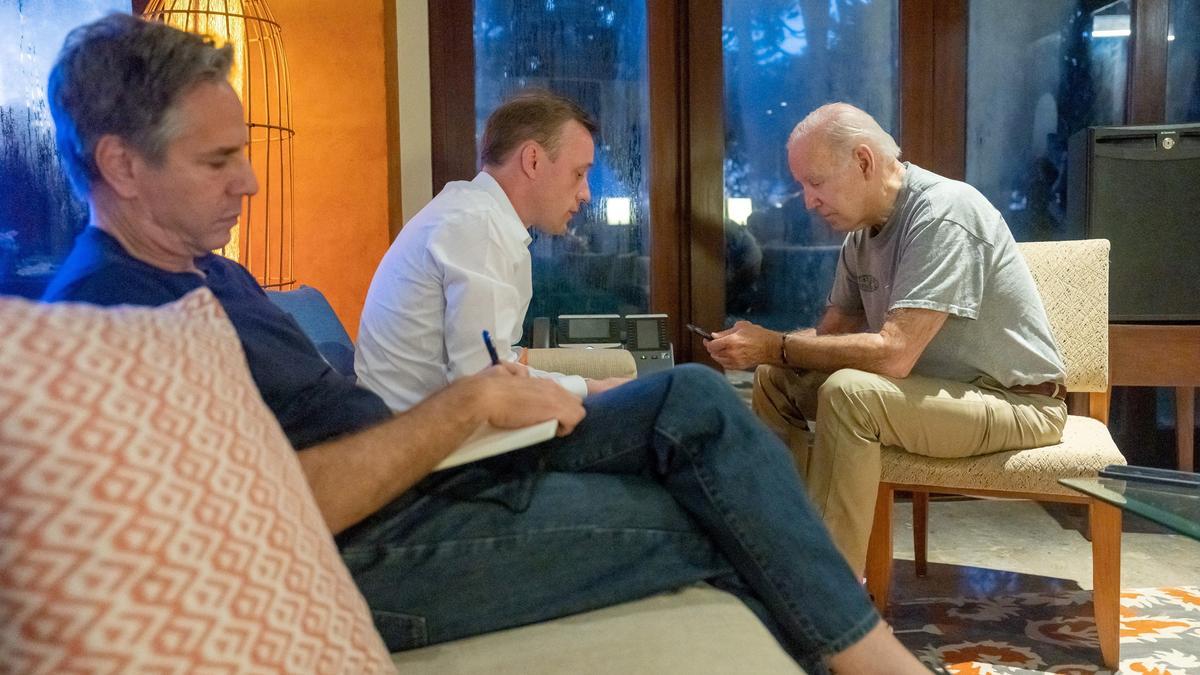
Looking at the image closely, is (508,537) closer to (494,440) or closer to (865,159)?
(494,440)

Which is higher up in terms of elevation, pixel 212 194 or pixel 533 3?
pixel 533 3

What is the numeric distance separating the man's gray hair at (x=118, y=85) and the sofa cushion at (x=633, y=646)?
0.68 meters

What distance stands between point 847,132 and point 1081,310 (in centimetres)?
74

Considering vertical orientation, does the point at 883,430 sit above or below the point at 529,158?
below

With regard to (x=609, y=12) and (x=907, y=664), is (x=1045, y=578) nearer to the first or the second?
(x=907, y=664)

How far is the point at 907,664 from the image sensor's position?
128cm

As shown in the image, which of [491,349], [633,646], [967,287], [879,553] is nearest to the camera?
[633,646]

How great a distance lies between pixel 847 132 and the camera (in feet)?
8.07

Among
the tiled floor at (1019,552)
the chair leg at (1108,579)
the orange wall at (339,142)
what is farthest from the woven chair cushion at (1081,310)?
the orange wall at (339,142)

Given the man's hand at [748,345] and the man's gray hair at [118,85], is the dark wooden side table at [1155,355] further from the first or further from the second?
the man's gray hair at [118,85]

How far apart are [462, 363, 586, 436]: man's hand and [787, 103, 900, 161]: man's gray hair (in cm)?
134

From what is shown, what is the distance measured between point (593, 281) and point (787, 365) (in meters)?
1.18

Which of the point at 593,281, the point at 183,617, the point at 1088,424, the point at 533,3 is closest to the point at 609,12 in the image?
the point at 533,3

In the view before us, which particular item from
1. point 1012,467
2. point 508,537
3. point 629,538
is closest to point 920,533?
point 1012,467
